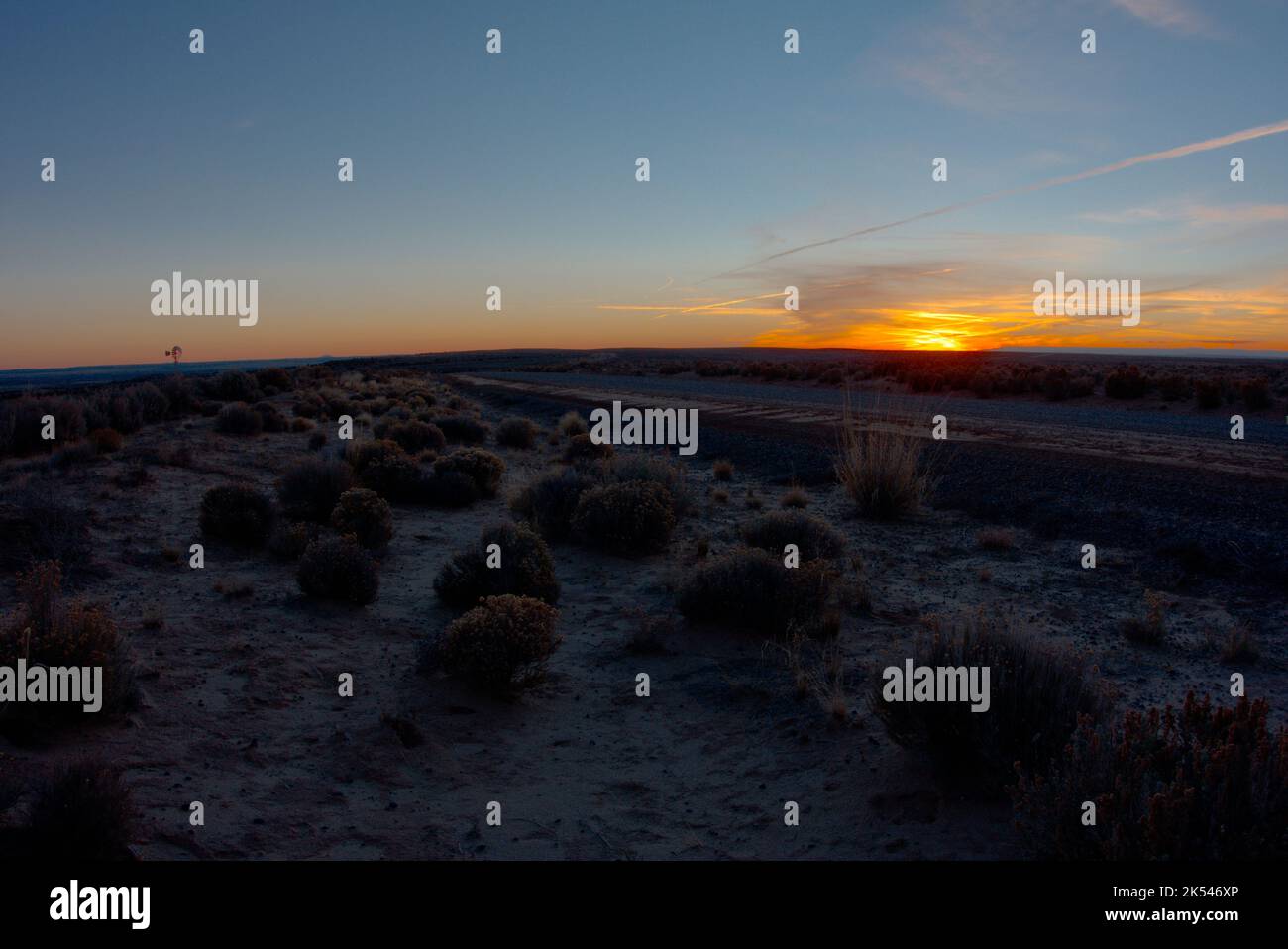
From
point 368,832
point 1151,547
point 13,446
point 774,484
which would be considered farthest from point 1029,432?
point 13,446

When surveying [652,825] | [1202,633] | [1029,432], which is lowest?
[652,825]

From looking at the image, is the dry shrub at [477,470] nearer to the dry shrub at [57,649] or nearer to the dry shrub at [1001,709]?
the dry shrub at [57,649]

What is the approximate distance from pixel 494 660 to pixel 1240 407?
2938 cm

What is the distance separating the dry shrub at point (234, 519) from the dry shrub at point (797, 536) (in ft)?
20.0

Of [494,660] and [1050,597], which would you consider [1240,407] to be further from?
[494,660]

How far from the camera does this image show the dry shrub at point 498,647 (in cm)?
659

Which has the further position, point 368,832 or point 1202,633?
point 1202,633

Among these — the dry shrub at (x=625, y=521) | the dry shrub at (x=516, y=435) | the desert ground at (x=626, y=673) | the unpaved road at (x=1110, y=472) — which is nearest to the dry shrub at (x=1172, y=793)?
the desert ground at (x=626, y=673)

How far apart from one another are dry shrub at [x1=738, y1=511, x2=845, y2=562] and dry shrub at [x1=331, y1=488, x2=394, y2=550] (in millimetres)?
4719

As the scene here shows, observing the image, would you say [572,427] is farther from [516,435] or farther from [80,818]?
[80,818]

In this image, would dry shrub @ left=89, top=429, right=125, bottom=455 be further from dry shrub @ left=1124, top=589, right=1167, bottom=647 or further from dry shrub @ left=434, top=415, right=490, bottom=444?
dry shrub @ left=1124, top=589, right=1167, bottom=647

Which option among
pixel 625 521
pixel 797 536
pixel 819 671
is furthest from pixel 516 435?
pixel 819 671

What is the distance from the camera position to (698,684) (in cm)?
700

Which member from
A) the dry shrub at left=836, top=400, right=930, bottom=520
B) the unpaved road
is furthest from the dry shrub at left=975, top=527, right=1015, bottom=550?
the dry shrub at left=836, top=400, right=930, bottom=520
